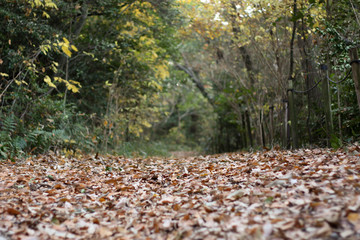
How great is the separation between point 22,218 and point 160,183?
6.41 ft

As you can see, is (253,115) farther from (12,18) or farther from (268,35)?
(12,18)

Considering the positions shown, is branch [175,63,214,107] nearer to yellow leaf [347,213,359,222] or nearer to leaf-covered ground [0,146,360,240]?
leaf-covered ground [0,146,360,240]

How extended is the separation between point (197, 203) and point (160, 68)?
7.89 meters

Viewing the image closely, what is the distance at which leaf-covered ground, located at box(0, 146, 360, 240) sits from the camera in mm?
2275

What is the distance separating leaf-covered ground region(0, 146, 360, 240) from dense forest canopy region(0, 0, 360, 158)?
1706mm

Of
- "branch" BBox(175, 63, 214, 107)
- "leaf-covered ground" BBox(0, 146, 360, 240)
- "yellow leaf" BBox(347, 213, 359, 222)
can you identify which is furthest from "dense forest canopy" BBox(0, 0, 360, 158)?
"yellow leaf" BBox(347, 213, 359, 222)

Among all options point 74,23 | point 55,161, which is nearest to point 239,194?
Answer: point 55,161

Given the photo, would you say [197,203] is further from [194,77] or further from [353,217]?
[194,77]

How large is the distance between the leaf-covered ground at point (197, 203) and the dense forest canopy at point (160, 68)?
1706 mm

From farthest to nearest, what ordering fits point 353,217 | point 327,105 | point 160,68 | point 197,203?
point 160,68
point 327,105
point 197,203
point 353,217

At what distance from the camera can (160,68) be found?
10.6 meters

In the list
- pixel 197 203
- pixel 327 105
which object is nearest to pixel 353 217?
pixel 197 203

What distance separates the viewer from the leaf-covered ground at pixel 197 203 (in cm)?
227

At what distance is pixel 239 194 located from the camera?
3.15 metres
